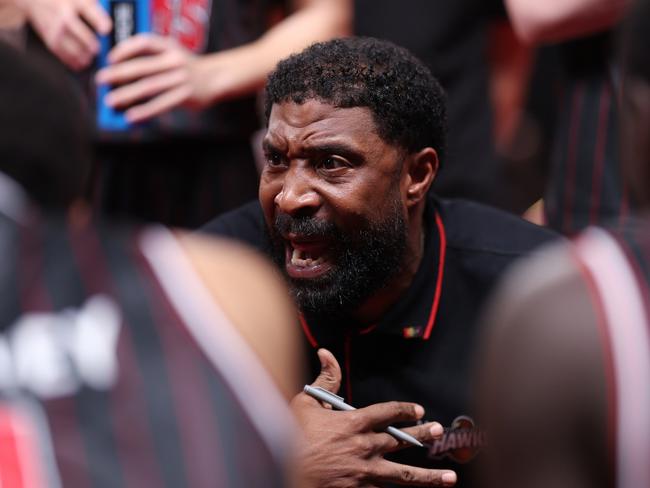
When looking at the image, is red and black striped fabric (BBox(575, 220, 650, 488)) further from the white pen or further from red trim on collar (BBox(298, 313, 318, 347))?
red trim on collar (BBox(298, 313, 318, 347))

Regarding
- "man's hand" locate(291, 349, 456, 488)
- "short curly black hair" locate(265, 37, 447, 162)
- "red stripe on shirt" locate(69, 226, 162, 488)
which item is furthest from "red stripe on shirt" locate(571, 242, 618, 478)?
"short curly black hair" locate(265, 37, 447, 162)

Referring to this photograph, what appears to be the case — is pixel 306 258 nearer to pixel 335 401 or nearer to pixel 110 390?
pixel 335 401

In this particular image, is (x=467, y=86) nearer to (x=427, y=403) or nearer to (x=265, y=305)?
(x=427, y=403)

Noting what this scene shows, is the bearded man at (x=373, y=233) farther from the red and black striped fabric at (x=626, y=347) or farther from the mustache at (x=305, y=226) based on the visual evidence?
the red and black striped fabric at (x=626, y=347)

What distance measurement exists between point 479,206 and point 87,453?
1788mm

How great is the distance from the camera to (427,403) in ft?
7.91

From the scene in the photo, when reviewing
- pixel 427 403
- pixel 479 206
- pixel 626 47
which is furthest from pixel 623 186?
pixel 626 47

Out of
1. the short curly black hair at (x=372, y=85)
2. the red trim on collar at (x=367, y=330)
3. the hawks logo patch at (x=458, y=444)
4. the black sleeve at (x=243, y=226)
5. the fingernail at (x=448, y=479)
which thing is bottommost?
the fingernail at (x=448, y=479)

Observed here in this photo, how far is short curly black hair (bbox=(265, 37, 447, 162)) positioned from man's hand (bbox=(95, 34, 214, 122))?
29 cm

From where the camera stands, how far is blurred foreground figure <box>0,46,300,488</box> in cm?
115

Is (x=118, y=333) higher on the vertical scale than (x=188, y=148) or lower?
lower

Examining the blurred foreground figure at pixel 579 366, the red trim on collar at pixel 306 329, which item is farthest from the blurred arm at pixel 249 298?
the red trim on collar at pixel 306 329

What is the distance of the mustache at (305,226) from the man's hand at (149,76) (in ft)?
1.73

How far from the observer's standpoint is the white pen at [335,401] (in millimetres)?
2262
